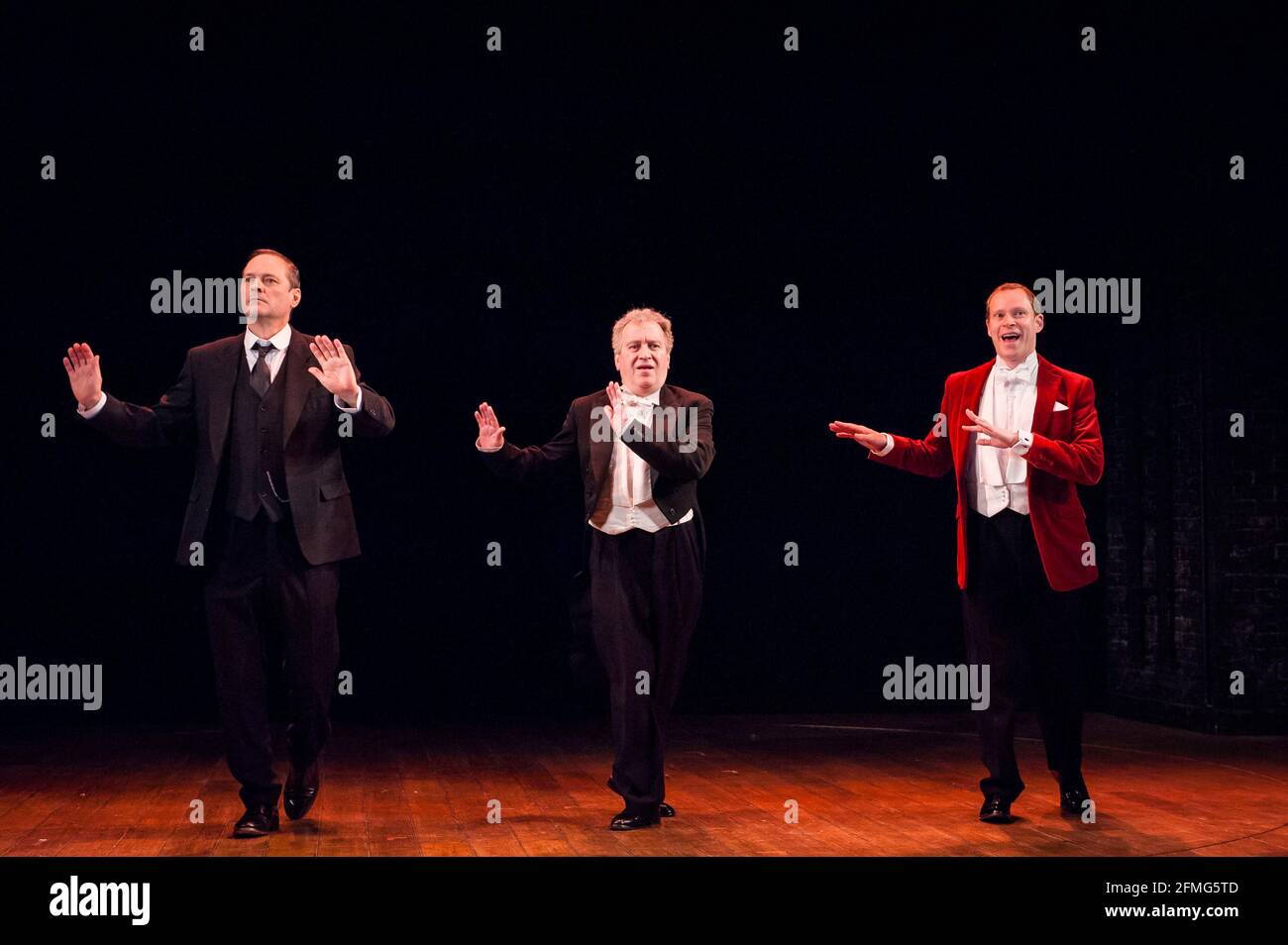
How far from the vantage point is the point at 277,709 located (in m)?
7.05

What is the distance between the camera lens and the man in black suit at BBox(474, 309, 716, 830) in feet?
13.0

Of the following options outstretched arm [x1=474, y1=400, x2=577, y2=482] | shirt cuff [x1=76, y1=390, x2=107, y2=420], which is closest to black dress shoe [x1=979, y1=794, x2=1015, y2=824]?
outstretched arm [x1=474, y1=400, x2=577, y2=482]

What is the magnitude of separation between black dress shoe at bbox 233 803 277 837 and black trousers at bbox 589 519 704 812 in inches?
36.7

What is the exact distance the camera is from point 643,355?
3.99 meters

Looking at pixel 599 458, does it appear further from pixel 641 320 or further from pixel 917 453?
pixel 917 453

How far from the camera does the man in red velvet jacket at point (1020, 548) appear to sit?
4.08 metres

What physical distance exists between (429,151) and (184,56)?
113 centimetres

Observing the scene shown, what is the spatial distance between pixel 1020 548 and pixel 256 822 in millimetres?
2235

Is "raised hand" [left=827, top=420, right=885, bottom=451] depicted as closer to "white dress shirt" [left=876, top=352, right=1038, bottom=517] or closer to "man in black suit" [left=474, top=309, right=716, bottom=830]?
"white dress shirt" [left=876, top=352, right=1038, bottom=517]

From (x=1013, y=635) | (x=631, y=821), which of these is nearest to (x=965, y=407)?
(x=1013, y=635)

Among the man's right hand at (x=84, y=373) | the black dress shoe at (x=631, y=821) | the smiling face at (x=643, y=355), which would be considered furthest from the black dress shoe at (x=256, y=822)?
the smiling face at (x=643, y=355)

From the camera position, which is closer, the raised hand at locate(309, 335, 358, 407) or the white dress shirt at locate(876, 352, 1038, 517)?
the raised hand at locate(309, 335, 358, 407)

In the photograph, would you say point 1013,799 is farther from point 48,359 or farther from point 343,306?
point 48,359
